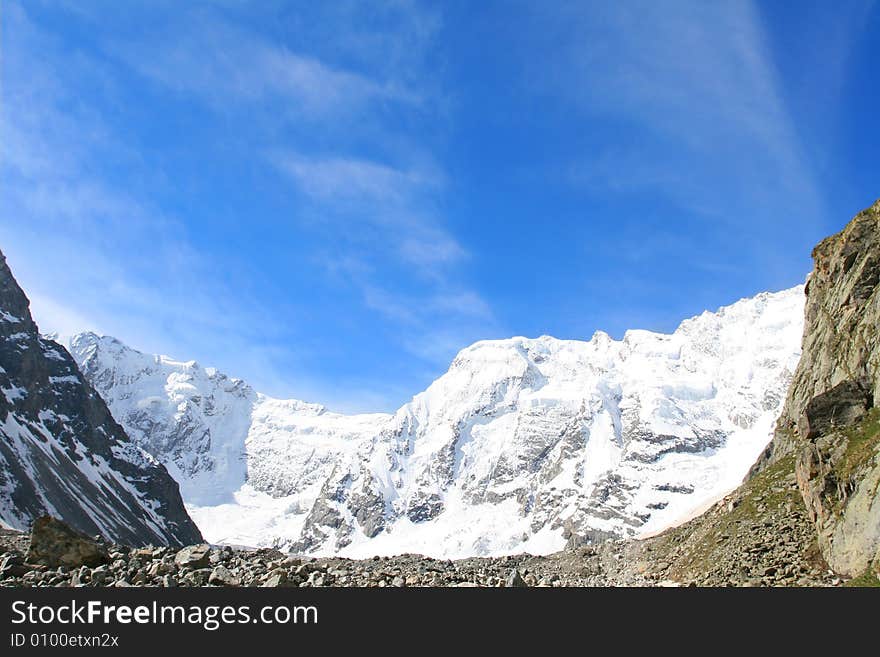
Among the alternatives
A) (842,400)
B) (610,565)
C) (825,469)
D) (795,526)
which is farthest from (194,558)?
(610,565)

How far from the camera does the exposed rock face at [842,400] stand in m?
30.4

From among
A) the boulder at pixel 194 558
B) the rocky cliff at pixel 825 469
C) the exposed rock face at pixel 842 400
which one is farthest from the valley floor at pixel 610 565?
the exposed rock face at pixel 842 400

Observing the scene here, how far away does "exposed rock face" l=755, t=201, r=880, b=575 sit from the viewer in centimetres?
3042

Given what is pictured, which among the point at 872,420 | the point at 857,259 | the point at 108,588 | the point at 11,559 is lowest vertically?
the point at 108,588

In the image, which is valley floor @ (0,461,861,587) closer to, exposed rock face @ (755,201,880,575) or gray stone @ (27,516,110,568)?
gray stone @ (27,516,110,568)

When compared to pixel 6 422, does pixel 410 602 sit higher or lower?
lower

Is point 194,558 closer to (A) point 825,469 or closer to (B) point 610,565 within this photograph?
(A) point 825,469

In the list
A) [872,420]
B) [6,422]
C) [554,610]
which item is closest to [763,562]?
[872,420]

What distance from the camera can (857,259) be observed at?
44.6 metres

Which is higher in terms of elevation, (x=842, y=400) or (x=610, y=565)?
(x=842, y=400)

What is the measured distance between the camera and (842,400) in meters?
38.3

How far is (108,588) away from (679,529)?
197 ft

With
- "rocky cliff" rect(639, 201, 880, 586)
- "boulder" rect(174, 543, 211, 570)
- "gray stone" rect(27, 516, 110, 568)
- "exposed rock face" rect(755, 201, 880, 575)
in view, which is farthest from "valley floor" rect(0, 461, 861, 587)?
"exposed rock face" rect(755, 201, 880, 575)

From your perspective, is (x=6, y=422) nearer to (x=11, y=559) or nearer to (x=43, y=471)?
(x=43, y=471)
